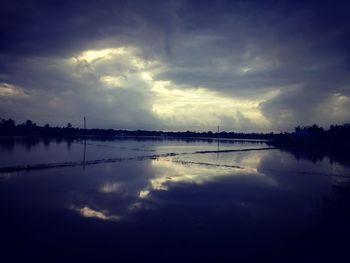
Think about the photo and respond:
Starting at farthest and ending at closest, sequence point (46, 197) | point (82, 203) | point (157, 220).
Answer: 1. point (46, 197)
2. point (82, 203)
3. point (157, 220)

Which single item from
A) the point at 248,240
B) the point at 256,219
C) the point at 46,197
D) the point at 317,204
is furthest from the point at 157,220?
the point at 317,204

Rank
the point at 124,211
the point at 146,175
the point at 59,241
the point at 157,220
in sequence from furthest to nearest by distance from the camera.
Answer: the point at 146,175
the point at 124,211
the point at 157,220
the point at 59,241

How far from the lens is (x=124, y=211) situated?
43.5 feet

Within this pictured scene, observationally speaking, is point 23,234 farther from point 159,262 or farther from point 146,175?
point 146,175

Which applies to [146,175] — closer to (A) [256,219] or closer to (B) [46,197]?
(B) [46,197]

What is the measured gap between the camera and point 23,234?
10.1 meters

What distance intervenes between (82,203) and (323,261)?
12.6 metres

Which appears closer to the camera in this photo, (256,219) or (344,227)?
(344,227)

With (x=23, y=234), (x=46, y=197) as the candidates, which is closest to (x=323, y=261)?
(x=23, y=234)

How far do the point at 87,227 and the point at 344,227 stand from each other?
1218 centimetres

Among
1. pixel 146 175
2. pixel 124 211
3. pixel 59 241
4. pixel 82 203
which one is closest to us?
pixel 59 241

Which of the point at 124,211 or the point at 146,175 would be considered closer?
the point at 124,211

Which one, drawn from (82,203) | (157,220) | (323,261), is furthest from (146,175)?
(323,261)

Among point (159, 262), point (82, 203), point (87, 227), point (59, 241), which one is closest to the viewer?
point (159, 262)
